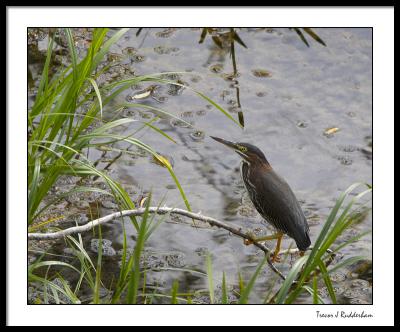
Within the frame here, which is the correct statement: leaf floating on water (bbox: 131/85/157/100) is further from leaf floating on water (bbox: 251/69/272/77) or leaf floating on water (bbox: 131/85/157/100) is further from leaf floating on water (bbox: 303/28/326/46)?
leaf floating on water (bbox: 303/28/326/46)

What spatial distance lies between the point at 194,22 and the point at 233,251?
1.81 metres

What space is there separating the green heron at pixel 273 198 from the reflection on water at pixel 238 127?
1.69 feet

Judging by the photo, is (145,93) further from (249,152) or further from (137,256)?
(137,256)

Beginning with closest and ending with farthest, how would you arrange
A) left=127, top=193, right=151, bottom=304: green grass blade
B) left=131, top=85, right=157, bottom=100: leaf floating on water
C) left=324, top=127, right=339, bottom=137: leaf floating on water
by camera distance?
1. left=127, top=193, right=151, bottom=304: green grass blade
2. left=324, top=127, right=339, bottom=137: leaf floating on water
3. left=131, top=85, right=157, bottom=100: leaf floating on water

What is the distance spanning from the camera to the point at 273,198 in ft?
18.4

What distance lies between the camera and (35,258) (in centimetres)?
569

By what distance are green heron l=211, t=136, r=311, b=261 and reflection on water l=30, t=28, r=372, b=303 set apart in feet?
1.69

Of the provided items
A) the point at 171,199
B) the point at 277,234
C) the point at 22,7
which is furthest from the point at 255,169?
the point at 22,7

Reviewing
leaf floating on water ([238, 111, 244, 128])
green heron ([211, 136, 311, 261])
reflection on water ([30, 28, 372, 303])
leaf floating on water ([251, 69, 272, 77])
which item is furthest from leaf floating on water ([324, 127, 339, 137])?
green heron ([211, 136, 311, 261])

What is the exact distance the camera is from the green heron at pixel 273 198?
5.39 m

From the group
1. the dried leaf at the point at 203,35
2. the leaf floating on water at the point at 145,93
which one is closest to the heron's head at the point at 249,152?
the leaf floating on water at the point at 145,93

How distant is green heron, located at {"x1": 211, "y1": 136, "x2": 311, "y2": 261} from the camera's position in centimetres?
539

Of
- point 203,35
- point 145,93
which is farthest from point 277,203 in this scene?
point 203,35

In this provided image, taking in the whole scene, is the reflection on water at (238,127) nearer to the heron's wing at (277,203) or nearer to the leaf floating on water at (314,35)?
the leaf floating on water at (314,35)
